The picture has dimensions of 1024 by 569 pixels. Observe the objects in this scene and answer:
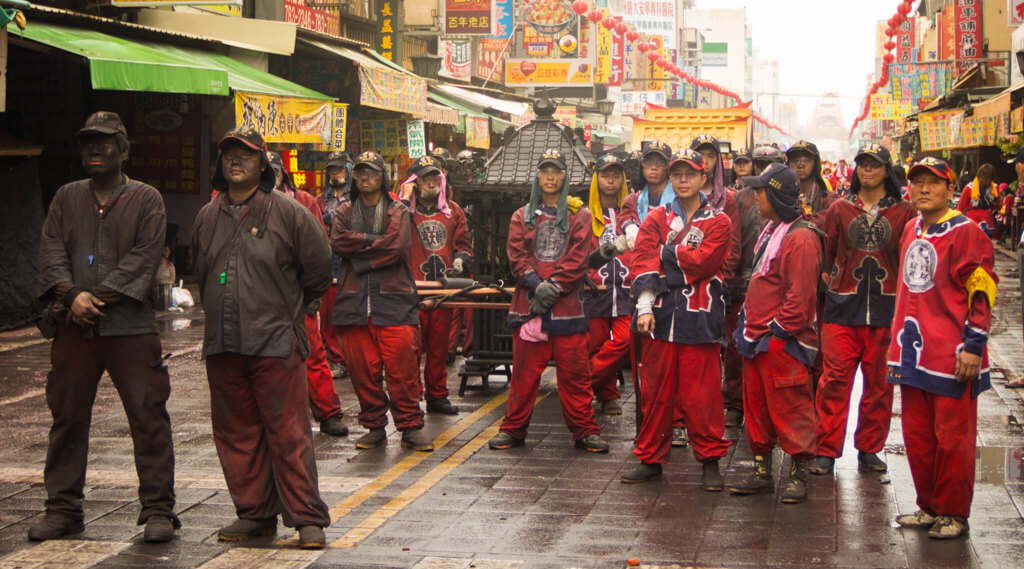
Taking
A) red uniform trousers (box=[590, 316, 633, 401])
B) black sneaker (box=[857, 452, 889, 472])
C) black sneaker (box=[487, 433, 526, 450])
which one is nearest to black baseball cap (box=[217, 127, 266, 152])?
black sneaker (box=[487, 433, 526, 450])

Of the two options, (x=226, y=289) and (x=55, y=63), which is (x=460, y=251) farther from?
(x=55, y=63)

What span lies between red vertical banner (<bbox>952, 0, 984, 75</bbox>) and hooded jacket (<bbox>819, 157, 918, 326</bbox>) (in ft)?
75.5

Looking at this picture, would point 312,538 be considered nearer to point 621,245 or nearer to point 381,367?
point 381,367

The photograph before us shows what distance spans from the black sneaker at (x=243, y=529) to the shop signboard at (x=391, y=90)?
12218 millimetres

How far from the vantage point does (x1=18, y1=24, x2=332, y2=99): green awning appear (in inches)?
455

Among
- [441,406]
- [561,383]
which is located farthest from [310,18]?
[561,383]

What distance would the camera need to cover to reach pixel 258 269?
5867 mm

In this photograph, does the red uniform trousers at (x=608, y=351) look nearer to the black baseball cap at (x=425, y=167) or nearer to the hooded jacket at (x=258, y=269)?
the black baseball cap at (x=425, y=167)

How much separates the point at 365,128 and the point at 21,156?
7988mm

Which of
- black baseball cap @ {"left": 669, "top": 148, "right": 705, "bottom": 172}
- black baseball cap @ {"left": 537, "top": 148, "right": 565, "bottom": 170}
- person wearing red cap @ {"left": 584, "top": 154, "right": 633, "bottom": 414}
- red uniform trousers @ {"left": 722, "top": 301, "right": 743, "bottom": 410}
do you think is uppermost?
black baseball cap @ {"left": 537, "top": 148, "right": 565, "bottom": 170}

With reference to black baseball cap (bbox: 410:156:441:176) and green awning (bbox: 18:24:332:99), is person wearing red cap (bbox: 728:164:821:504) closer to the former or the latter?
black baseball cap (bbox: 410:156:441:176)

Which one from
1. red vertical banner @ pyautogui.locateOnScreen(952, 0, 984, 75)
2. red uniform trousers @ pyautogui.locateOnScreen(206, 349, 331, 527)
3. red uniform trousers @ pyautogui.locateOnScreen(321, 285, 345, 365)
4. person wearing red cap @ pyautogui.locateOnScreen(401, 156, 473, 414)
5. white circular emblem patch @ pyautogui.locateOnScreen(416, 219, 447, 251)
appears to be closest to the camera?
red uniform trousers @ pyautogui.locateOnScreen(206, 349, 331, 527)

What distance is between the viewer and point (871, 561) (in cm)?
547

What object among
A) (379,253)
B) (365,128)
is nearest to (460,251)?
(379,253)
